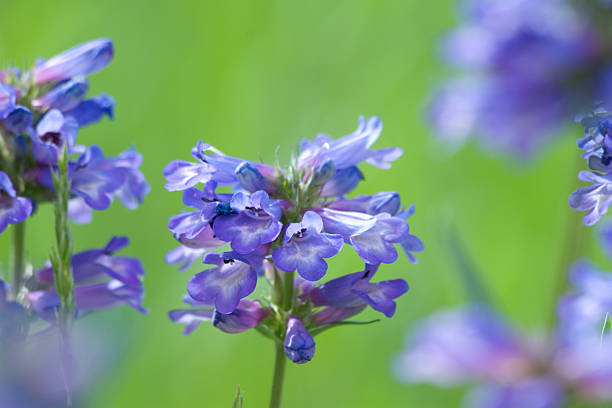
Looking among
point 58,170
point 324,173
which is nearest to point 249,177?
point 324,173

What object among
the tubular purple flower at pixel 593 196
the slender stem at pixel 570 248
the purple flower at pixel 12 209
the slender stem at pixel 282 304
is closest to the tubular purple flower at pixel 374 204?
the slender stem at pixel 282 304

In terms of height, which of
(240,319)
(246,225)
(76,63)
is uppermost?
(76,63)

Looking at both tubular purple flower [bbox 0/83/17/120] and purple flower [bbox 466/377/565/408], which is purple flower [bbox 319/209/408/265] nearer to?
purple flower [bbox 466/377/565/408]

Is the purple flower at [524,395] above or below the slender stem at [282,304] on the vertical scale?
below

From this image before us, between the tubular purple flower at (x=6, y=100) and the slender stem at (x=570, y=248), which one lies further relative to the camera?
the slender stem at (x=570, y=248)

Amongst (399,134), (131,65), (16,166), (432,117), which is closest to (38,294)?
(16,166)

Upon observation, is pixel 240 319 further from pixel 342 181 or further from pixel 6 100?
pixel 6 100

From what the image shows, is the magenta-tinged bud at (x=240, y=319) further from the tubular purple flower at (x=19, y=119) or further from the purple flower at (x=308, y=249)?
the tubular purple flower at (x=19, y=119)
